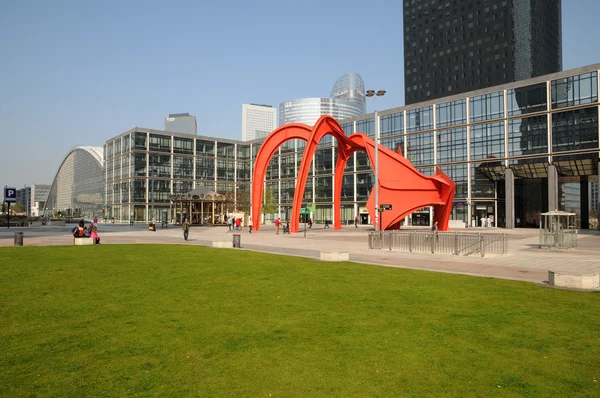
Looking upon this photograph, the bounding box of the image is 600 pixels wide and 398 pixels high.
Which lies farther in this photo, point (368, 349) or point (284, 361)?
point (368, 349)

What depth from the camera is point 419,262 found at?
61.6ft

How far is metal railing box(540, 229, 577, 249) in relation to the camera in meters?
26.1

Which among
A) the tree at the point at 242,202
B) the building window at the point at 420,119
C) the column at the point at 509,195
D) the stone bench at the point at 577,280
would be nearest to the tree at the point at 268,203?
the tree at the point at 242,202

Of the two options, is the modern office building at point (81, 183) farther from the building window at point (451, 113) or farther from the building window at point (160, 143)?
the building window at point (451, 113)

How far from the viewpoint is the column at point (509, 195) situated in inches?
2307

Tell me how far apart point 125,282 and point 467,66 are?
112m

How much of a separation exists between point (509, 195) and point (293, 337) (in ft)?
192

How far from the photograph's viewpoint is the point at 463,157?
6456 cm

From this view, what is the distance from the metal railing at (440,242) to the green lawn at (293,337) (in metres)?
9.23

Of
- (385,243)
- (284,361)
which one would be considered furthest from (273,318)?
(385,243)

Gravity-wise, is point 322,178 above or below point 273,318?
above

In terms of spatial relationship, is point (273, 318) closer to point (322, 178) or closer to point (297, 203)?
point (297, 203)

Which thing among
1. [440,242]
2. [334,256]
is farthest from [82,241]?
[440,242]

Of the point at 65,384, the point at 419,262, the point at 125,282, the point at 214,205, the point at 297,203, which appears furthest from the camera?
the point at 214,205
